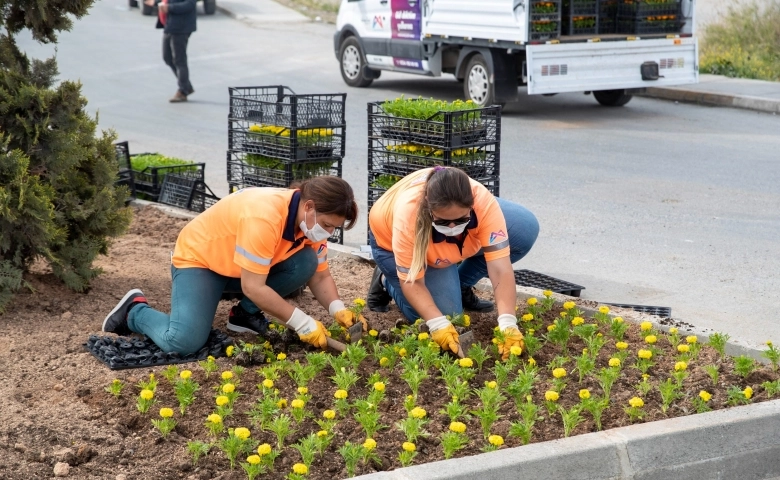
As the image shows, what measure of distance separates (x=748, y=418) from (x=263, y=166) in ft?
15.2

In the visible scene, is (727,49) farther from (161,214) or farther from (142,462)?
(142,462)

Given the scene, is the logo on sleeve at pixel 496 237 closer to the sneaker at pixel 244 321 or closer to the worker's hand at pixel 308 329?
the worker's hand at pixel 308 329

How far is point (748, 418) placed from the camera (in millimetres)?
4203

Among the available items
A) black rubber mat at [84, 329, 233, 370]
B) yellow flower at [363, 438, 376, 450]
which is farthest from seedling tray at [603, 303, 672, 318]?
yellow flower at [363, 438, 376, 450]

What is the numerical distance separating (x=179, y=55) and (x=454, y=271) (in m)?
11.7

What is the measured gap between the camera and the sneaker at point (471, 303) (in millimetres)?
6266

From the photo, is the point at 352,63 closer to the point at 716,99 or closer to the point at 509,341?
the point at 716,99

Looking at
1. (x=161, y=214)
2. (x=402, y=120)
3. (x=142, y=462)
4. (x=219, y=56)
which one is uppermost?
(x=219, y=56)

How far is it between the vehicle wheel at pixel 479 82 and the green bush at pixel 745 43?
6.17 metres

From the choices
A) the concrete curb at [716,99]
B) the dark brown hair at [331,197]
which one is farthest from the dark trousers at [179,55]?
the dark brown hair at [331,197]

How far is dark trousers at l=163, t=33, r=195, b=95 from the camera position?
16.2 metres

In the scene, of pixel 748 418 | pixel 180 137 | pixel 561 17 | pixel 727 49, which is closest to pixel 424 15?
pixel 561 17

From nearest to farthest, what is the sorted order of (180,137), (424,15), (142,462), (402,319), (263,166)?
(142,462)
(402,319)
(263,166)
(180,137)
(424,15)

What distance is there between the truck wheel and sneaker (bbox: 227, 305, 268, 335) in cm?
1263
